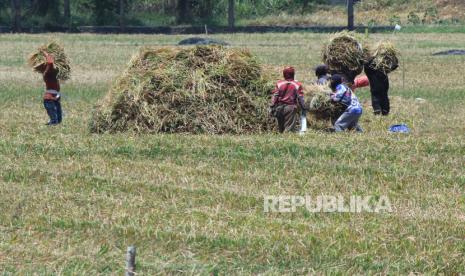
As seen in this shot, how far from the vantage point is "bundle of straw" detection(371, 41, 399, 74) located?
17.5 m

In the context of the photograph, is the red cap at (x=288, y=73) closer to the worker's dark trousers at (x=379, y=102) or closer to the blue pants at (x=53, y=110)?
the worker's dark trousers at (x=379, y=102)

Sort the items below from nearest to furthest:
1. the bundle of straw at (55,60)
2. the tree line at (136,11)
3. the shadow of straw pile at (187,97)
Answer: the shadow of straw pile at (187,97)
the bundle of straw at (55,60)
the tree line at (136,11)

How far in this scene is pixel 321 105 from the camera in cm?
1592

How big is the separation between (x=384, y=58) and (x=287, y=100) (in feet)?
10.1

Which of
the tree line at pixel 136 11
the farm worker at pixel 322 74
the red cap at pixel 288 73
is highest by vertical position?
the red cap at pixel 288 73

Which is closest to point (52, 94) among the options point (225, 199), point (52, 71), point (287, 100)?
point (52, 71)

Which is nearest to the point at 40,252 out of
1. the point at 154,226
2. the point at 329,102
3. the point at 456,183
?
the point at 154,226

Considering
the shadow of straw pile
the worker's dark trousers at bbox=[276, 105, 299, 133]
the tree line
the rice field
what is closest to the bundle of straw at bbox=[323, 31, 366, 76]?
the rice field

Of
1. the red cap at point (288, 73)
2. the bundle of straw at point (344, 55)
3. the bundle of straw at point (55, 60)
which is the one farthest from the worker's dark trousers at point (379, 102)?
the bundle of straw at point (55, 60)

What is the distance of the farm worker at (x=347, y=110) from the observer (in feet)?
50.6

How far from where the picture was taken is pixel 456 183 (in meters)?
11.2

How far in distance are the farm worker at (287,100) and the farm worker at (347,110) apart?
0.69 meters

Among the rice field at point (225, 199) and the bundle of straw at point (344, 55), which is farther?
the bundle of straw at point (344, 55)

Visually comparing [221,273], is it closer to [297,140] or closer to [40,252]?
[40,252]
